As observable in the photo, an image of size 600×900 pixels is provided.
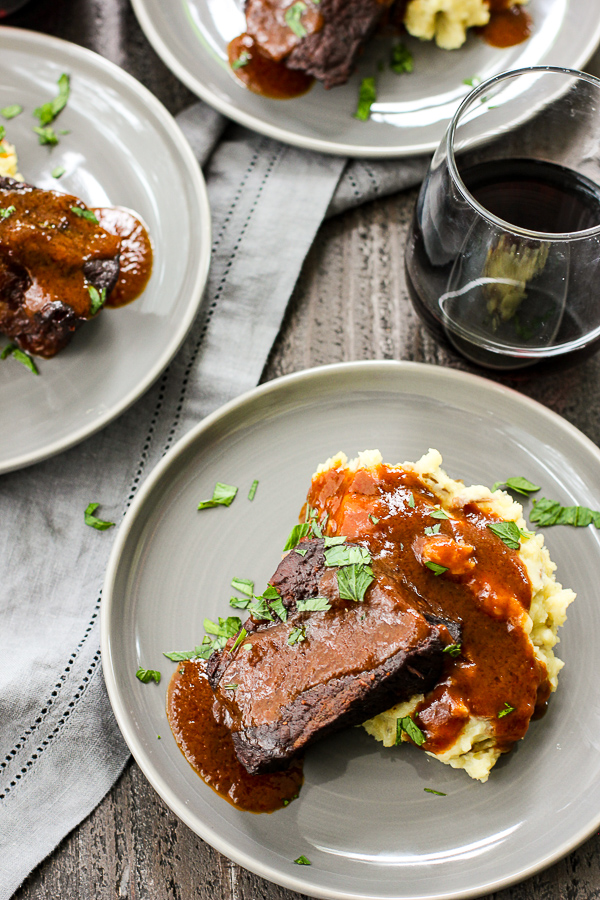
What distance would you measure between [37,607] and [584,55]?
419 cm

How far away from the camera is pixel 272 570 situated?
12.1 feet

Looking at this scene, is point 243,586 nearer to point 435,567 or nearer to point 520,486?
point 435,567

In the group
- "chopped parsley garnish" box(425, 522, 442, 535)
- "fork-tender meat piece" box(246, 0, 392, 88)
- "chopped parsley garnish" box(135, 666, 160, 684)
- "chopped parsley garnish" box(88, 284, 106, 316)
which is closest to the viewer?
"chopped parsley garnish" box(425, 522, 442, 535)

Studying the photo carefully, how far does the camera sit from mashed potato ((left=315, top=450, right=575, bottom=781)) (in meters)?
3.18

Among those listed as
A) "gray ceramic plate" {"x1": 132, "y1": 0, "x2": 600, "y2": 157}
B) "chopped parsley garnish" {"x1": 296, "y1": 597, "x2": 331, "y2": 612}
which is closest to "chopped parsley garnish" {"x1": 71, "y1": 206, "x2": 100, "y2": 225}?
"gray ceramic plate" {"x1": 132, "y1": 0, "x2": 600, "y2": 157}

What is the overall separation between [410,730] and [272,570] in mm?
957

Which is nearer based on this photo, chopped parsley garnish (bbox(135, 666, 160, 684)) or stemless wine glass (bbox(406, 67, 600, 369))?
stemless wine glass (bbox(406, 67, 600, 369))

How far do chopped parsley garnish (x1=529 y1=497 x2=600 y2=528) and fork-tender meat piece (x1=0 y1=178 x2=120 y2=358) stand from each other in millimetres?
2358

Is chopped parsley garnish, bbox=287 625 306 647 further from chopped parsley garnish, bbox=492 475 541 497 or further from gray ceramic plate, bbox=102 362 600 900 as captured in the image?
chopped parsley garnish, bbox=492 475 541 497

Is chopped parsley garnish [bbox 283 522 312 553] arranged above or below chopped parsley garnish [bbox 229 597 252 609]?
above

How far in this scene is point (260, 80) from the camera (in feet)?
14.4

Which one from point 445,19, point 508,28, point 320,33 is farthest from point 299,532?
point 508,28

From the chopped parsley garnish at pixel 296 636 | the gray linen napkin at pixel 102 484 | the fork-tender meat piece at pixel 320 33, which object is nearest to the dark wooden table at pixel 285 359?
the gray linen napkin at pixel 102 484

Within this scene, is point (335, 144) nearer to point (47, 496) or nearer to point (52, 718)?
point (47, 496)
